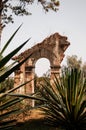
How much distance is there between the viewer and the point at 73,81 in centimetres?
390

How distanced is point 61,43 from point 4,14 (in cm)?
595

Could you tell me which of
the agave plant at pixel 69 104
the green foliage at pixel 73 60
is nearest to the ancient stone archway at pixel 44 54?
the agave plant at pixel 69 104

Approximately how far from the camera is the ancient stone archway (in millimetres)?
18797

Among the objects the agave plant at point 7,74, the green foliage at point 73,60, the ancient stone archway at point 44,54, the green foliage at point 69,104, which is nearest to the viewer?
the agave plant at point 7,74

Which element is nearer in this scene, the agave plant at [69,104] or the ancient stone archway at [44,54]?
the agave plant at [69,104]

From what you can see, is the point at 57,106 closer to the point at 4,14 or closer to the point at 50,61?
the point at 4,14

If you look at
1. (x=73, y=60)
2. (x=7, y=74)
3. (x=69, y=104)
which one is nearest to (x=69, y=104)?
(x=69, y=104)

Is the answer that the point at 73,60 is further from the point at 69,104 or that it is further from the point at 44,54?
the point at 69,104

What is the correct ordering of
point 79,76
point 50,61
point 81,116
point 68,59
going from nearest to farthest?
point 81,116
point 79,76
point 50,61
point 68,59

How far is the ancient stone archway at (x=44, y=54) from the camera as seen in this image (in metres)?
18.8

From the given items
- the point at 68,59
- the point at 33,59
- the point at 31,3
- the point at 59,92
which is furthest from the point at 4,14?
the point at 68,59

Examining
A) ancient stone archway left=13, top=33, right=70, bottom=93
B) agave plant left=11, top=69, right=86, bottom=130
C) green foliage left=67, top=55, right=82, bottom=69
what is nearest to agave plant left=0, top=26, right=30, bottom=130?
agave plant left=11, top=69, right=86, bottom=130

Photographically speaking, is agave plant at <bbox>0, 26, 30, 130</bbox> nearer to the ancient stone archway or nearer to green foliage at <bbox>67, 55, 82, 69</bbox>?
the ancient stone archway

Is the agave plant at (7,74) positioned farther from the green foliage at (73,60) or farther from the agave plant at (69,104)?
the green foliage at (73,60)
